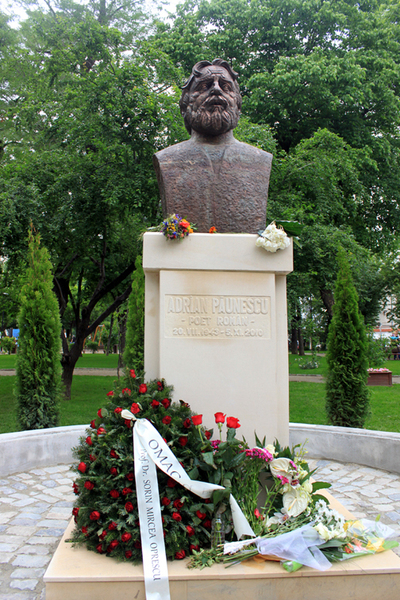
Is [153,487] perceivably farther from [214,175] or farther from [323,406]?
[323,406]

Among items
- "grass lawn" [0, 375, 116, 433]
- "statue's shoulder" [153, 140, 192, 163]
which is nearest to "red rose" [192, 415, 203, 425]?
"statue's shoulder" [153, 140, 192, 163]

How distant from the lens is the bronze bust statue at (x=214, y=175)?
12.3 feet

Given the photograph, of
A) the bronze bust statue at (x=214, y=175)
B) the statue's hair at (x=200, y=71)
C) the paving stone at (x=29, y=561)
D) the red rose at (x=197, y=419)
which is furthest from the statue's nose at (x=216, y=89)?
the paving stone at (x=29, y=561)

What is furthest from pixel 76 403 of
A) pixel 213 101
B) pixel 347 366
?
pixel 213 101

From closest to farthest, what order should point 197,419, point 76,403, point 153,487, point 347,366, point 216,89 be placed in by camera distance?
point 153,487 < point 197,419 < point 216,89 < point 347,366 < point 76,403

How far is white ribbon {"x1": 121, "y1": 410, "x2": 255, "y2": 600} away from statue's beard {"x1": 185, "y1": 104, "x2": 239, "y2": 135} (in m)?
2.33

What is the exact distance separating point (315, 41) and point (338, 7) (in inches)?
38.0

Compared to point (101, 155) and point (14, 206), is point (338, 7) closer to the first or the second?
point (101, 155)

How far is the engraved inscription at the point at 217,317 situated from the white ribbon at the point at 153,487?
2.39ft

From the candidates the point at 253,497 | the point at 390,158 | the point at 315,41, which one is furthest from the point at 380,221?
the point at 253,497

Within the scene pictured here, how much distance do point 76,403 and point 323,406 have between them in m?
5.80

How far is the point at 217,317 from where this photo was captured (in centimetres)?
336

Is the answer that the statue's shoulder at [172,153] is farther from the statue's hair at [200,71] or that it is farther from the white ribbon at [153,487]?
the white ribbon at [153,487]

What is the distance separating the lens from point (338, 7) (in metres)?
12.8
